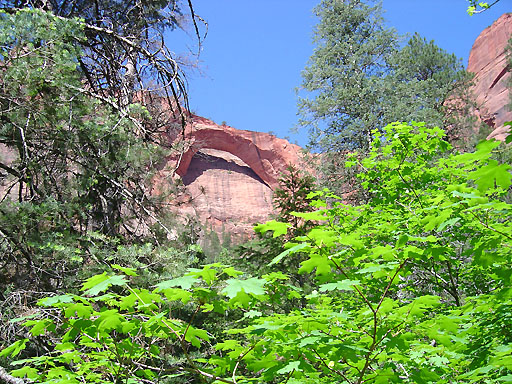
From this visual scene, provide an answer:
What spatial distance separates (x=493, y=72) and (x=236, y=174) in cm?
3054

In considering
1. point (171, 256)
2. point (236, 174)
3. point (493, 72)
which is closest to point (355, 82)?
point (171, 256)

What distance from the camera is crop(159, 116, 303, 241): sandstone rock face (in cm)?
4916

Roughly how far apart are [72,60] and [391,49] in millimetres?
13729

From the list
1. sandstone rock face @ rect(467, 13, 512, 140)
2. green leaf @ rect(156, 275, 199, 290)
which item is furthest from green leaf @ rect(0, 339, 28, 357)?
Answer: sandstone rock face @ rect(467, 13, 512, 140)

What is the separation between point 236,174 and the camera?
52188 mm

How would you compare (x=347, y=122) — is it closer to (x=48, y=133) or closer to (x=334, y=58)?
(x=334, y=58)

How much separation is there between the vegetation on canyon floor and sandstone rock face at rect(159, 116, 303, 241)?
41.4 m

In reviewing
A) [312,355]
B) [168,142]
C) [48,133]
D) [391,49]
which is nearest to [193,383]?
[168,142]

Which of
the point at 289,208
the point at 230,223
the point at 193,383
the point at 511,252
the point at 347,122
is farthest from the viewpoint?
the point at 230,223

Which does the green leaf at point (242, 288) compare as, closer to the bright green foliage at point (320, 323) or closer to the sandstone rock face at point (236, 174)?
the bright green foliage at point (320, 323)

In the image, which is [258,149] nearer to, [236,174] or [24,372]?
[236,174]

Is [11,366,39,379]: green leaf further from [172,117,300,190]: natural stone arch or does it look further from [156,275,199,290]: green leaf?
[172,117,300,190]: natural stone arch

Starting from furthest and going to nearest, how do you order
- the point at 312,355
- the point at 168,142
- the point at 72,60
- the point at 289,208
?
the point at 289,208 → the point at 168,142 → the point at 72,60 → the point at 312,355

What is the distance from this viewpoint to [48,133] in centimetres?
498
